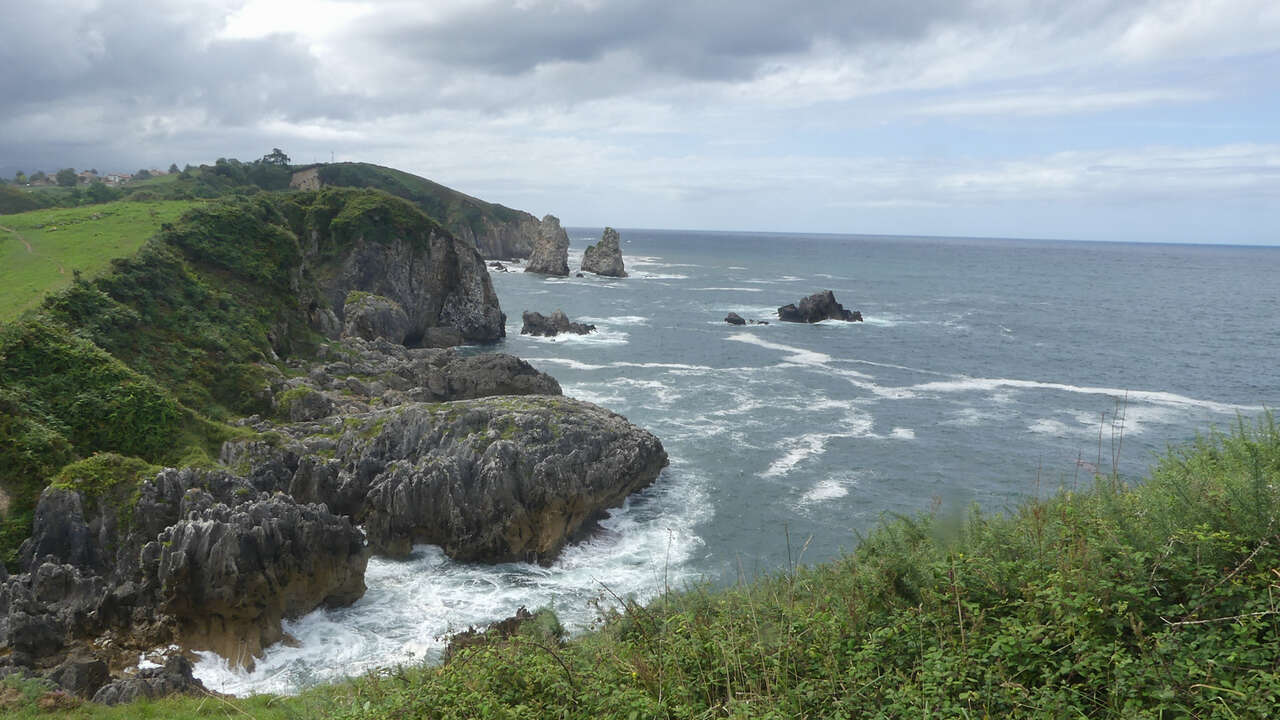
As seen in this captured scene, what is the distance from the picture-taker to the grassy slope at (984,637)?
656 centimetres

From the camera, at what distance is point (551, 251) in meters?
140

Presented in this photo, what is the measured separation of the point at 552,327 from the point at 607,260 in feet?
226

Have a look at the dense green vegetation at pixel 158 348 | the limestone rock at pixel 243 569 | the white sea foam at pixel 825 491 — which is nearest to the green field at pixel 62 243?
the dense green vegetation at pixel 158 348

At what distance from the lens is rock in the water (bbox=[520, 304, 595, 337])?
74750 millimetres

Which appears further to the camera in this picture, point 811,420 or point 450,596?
point 811,420

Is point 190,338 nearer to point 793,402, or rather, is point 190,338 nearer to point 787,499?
point 787,499

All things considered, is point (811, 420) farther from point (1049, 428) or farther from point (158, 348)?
point (158, 348)

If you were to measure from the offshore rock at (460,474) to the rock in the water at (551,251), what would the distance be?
360 ft

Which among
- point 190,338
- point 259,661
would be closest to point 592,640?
point 259,661

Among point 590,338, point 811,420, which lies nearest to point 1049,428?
point 811,420

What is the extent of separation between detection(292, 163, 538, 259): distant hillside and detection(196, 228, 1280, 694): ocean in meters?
52.9

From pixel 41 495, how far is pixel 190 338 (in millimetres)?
18577

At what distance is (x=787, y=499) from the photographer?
110 ft

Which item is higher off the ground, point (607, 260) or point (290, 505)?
point (607, 260)
